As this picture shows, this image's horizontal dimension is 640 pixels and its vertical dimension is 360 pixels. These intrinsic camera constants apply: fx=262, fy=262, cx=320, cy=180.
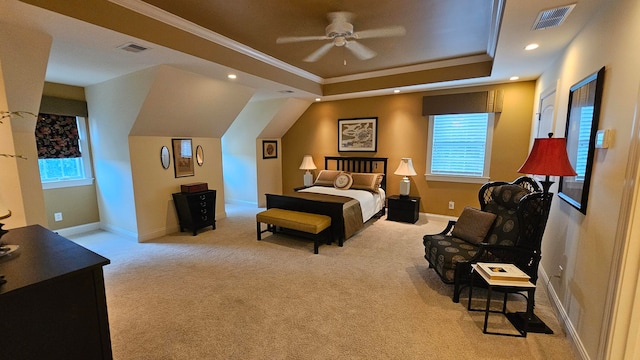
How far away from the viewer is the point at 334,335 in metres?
2.04

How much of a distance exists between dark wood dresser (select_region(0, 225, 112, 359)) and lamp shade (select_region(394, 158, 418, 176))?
4.45 metres

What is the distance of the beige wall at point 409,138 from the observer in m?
4.34

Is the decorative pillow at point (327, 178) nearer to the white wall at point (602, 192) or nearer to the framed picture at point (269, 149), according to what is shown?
the framed picture at point (269, 149)

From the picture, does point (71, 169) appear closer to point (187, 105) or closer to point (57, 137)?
point (57, 137)

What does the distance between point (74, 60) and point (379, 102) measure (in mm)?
4727

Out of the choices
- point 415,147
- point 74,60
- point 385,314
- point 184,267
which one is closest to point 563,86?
point 415,147

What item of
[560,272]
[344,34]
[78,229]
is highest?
[344,34]

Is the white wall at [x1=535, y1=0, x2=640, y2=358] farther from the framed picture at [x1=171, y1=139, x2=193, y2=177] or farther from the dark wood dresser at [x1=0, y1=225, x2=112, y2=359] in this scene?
the framed picture at [x1=171, y1=139, x2=193, y2=177]

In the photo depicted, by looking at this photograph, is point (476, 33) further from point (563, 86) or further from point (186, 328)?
point (186, 328)

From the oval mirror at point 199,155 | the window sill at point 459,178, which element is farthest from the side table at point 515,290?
the oval mirror at point 199,155

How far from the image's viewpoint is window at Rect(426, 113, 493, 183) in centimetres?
462

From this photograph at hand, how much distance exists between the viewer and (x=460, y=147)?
482 cm

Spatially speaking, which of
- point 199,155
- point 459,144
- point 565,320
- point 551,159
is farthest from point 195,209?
point 459,144

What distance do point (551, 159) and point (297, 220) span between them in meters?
2.73
